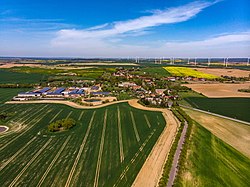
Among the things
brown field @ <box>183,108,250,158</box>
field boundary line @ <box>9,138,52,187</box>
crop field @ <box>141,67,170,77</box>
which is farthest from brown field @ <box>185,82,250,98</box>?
field boundary line @ <box>9,138,52,187</box>

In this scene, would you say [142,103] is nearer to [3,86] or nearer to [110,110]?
[110,110]

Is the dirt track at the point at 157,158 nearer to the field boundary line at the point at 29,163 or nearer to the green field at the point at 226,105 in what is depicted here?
the field boundary line at the point at 29,163

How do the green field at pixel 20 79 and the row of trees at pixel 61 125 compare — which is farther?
the green field at pixel 20 79

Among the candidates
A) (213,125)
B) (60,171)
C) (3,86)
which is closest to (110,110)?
(213,125)

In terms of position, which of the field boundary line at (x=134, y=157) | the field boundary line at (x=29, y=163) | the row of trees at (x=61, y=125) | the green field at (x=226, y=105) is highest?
the green field at (x=226, y=105)

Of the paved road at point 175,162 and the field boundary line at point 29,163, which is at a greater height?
the paved road at point 175,162

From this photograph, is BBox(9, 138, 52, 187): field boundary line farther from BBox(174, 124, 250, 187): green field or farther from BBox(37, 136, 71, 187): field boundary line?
BBox(174, 124, 250, 187): green field

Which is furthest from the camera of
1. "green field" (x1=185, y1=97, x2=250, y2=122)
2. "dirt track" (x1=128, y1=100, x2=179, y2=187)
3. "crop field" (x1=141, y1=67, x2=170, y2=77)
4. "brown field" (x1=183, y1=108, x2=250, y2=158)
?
"crop field" (x1=141, y1=67, x2=170, y2=77)

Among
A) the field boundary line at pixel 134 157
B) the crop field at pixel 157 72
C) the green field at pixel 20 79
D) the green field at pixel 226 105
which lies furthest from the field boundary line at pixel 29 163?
the crop field at pixel 157 72
